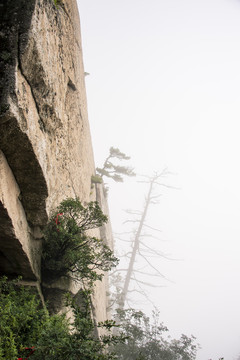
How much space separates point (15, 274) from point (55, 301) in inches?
55.5

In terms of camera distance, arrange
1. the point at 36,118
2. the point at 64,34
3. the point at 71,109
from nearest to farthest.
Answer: the point at 36,118, the point at 64,34, the point at 71,109

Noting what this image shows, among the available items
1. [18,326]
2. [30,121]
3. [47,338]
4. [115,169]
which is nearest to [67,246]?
[18,326]

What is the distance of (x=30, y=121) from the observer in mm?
3951

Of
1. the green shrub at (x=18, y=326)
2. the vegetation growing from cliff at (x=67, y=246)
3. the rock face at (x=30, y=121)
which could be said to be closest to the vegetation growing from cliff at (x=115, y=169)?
the rock face at (x=30, y=121)

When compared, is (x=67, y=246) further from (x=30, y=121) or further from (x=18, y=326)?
(x=30, y=121)

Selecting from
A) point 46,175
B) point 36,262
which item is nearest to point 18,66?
point 46,175

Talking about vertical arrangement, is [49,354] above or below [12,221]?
below

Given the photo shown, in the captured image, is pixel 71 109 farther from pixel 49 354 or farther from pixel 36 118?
pixel 49 354

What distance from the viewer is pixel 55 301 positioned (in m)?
5.73

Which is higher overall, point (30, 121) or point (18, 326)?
point (30, 121)

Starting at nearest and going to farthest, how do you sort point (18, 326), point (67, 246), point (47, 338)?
1. point (47, 338)
2. point (18, 326)
3. point (67, 246)

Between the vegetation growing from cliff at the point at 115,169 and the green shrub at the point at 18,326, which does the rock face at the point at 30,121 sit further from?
the vegetation growing from cliff at the point at 115,169

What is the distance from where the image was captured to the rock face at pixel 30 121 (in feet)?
11.5

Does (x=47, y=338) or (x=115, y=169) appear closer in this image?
(x=47, y=338)
